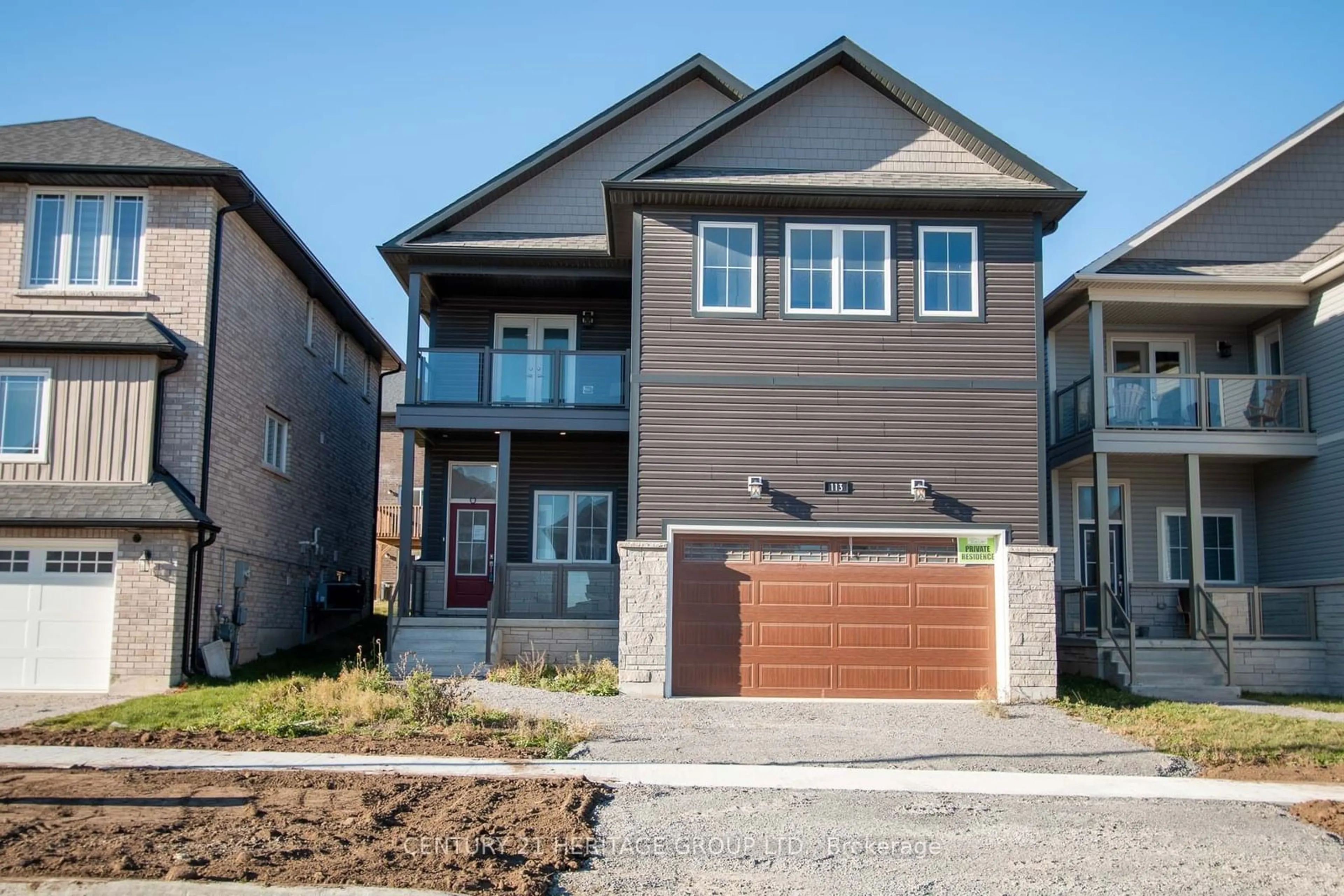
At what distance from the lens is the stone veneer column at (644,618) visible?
1688cm

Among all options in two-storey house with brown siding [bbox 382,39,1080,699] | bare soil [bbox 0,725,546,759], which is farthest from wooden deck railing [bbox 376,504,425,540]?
bare soil [bbox 0,725,546,759]

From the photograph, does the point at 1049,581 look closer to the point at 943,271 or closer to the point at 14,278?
the point at 943,271

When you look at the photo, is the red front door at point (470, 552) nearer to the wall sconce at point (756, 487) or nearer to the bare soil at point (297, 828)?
the wall sconce at point (756, 487)

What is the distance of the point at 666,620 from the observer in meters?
17.0

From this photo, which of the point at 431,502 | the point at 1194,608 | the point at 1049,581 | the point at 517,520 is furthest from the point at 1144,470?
the point at 431,502

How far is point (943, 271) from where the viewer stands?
713 inches

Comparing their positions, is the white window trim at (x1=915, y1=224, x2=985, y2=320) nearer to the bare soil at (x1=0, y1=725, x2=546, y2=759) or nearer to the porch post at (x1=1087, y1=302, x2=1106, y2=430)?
the porch post at (x1=1087, y1=302, x2=1106, y2=430)

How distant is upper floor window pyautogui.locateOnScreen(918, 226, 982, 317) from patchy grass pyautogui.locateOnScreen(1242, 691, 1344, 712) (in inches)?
286

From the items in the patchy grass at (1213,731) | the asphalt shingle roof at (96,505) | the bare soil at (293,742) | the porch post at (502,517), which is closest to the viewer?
the bare soil at (293,742)

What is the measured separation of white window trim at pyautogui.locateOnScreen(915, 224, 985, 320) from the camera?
17922 mm

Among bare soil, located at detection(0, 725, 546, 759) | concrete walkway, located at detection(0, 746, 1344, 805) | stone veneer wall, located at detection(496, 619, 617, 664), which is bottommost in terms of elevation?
concrete walkway, located at detection(0, 746, 1344, 805)

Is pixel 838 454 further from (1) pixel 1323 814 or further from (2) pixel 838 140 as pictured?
(1) pixel 1323 814

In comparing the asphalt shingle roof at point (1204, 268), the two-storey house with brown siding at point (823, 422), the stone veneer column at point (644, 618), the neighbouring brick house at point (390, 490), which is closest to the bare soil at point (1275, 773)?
the two-storey house with brown siding at point (823, 422)

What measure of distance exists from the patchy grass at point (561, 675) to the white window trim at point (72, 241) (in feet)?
25.5
